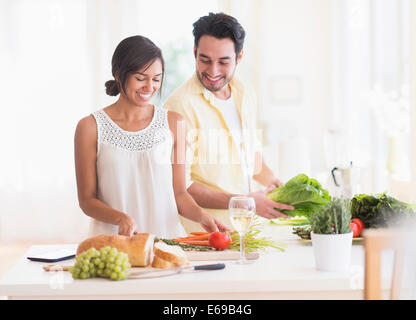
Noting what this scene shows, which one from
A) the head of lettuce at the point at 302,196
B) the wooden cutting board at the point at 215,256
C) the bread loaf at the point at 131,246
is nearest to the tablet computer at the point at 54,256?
the wooden cutting board at the point at 215,256

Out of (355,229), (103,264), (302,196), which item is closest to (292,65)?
(302,196)

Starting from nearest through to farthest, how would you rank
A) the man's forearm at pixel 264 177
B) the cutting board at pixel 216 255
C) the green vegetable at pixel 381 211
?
1. the cutting board at pixel 216 255
2. the green vegetable at pixel 381 211
3. the man's forearm at pixel 264 177

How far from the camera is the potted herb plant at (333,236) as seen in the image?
1.35 metres

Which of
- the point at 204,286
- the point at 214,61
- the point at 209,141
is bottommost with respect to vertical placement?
the point at 204,286

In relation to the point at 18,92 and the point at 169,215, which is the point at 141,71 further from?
the point at 18,92

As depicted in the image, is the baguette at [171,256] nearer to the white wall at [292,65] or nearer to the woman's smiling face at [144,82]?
the woman's smiling face at [144,82]

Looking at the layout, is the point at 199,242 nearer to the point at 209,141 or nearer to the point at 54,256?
the point at 54,256

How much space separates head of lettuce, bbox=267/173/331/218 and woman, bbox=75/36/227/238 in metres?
0.30

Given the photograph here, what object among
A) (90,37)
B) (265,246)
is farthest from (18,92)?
(265,246)

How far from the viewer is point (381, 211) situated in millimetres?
1701

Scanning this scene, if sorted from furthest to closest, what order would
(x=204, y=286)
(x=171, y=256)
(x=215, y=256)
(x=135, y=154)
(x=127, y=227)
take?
(x=135, y=154), (x=127, y=227), (x=215, y=256), (x=171, y=256), (x=204, y=286)

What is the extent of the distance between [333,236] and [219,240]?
33cm

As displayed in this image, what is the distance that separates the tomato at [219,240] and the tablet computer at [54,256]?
378 millimetres
